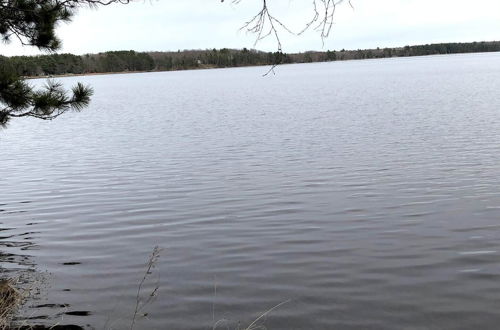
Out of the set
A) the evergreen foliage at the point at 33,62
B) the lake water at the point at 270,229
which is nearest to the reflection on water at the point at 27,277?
the lake water at the point at 270,229

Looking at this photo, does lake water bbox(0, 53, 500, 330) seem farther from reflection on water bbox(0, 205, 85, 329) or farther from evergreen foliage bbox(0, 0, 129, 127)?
evergreen foliage bbox(0, 0, 129, 127)

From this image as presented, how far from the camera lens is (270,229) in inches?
403

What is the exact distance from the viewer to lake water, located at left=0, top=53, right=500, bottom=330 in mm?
6953

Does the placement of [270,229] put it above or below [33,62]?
below

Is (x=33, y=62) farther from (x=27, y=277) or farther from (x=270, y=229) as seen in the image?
(x=270, y=229)

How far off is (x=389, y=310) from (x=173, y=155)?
1369cm

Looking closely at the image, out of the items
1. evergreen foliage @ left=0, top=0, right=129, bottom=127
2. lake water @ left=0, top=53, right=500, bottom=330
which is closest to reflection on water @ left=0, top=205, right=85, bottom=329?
lake water @ left=0, top=53, right=500, bottom=330

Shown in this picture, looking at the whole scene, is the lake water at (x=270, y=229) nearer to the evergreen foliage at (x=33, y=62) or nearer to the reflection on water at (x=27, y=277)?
the reflection on water at (x=27, y=277)

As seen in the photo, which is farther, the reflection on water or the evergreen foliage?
the evergreen foliage

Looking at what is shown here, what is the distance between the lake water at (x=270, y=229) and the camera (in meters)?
6.95

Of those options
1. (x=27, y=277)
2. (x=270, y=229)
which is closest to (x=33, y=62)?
(x=27, y=277)

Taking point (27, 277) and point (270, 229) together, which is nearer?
point (27, 277)

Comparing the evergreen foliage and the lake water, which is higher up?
the evergreen foliage

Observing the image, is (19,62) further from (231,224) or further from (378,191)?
(378,191)
